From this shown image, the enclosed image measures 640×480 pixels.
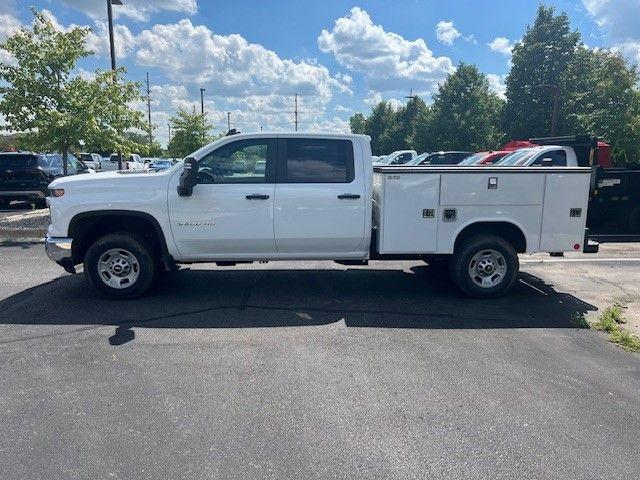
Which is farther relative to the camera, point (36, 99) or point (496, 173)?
point (36, 99)

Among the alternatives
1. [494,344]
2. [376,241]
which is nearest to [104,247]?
[376,241]

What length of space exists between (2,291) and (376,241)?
483 cm

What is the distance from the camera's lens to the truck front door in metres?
6.05

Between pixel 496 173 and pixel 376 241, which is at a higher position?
pixel 496 173

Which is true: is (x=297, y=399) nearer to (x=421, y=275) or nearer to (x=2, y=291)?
(x=421, y=275)

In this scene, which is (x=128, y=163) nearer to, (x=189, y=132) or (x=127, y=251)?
(x=189, y=132)

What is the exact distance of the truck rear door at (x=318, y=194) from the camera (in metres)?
6.11

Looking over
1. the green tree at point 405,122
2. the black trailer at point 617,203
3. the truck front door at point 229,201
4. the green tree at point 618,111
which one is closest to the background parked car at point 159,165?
the truck front door at point 229,201

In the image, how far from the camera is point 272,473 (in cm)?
298

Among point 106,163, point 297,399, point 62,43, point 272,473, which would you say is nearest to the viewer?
point 272,473

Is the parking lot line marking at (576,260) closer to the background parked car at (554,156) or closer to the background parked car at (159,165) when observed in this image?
the background parked car at (554,156)

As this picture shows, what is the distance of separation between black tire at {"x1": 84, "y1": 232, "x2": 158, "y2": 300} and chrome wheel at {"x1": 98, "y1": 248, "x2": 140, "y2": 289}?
22mm

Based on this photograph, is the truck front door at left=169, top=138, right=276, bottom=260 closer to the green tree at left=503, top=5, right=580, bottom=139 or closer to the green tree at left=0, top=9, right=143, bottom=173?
the green tree at left=0, top=9, right=143, bottom=173

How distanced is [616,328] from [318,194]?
3527mm
